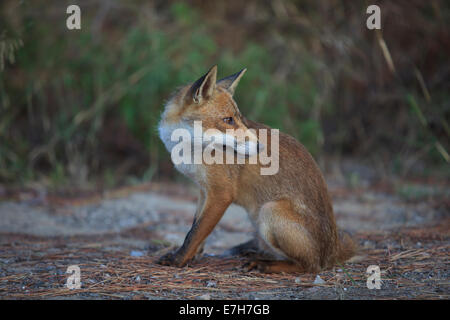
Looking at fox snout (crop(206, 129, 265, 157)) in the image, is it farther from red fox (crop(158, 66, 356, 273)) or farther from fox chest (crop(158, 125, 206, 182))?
fox chest (crop(158, 125, 206, 182))

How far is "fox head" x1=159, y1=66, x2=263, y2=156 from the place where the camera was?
13.1 ft

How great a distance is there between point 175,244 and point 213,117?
147 cm

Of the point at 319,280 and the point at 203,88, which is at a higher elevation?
the point at 203,88

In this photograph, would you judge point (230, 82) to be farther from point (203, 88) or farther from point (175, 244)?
point (175, 244)

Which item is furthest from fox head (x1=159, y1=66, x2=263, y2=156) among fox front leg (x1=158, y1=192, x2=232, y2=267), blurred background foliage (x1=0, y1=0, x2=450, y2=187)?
blurred background foliage (x1=0, y1=0, x2=450, y2=187)

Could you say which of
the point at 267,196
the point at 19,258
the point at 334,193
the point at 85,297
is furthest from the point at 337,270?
the point at 334,193

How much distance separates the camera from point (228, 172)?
4012 millimetres

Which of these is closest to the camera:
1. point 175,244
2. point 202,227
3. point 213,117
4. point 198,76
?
point 202,227

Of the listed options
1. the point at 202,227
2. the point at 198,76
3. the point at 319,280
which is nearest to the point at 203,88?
the point at 202,227

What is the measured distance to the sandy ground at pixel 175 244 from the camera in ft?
10.6

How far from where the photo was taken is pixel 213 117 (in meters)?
4.08

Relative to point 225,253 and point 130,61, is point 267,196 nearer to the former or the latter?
point 225,253

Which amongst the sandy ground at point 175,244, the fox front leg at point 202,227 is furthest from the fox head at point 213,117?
the sandy ground at point 175,244
